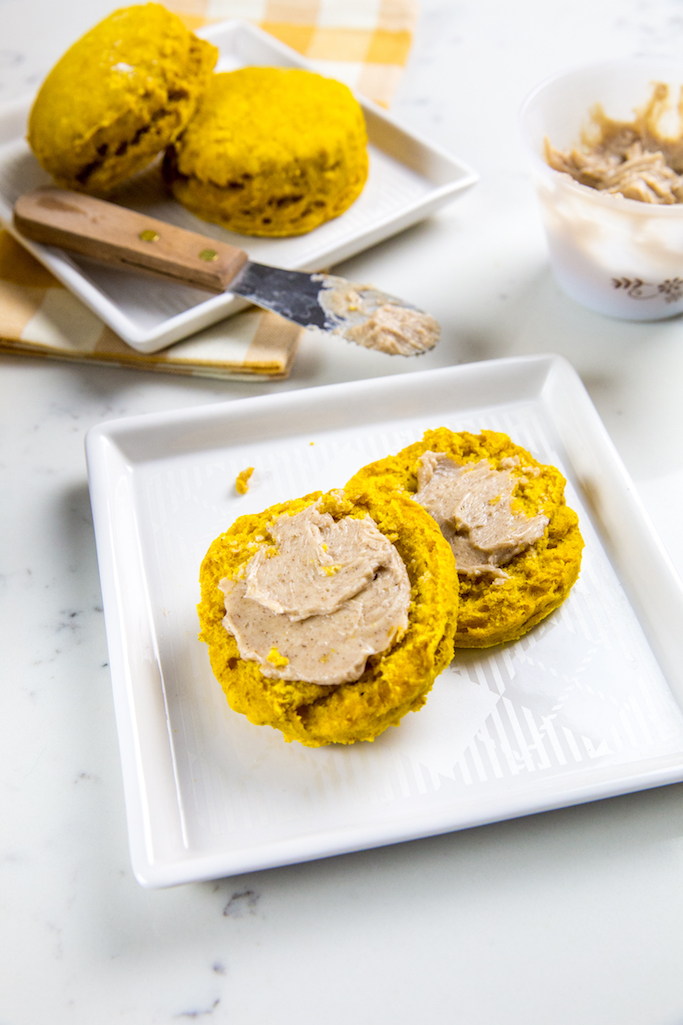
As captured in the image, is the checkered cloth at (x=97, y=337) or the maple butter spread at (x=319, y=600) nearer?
the maple butter spread at (x=319, y=600)

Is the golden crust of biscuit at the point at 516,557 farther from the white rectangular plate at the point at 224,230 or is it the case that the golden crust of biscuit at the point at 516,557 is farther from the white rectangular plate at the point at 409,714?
the white rectangular plate at the point at 224,230

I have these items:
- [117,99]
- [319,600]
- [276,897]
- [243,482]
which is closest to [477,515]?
[319,600]

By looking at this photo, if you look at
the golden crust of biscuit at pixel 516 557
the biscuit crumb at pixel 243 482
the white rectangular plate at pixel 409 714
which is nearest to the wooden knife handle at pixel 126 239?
the white rectangular plate at pixel 409 714

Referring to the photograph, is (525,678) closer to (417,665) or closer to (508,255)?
(417,665)

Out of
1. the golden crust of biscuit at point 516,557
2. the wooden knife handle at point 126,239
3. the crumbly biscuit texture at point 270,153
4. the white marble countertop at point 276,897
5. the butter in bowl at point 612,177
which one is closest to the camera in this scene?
the white marble countertop at point 276,897

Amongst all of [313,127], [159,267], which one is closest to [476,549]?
[159,267]

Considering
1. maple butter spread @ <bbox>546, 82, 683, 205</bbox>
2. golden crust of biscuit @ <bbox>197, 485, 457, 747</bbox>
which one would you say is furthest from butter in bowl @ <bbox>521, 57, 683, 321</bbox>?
golden crust of biscuit @ <bbox>197, 485, 457, 747</bbox>
